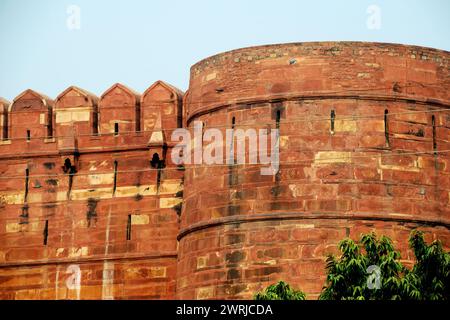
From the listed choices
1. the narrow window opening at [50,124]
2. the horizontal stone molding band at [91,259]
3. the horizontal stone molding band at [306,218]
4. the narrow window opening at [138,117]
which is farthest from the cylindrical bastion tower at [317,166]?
the narrow window opening at [50,124]

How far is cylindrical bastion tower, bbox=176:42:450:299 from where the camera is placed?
2644 centimetres

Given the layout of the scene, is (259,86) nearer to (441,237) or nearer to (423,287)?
(441,237)

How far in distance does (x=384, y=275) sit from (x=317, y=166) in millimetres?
4078

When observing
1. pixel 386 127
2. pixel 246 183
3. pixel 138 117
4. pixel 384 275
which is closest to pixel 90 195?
pixel 138 117

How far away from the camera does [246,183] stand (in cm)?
2691

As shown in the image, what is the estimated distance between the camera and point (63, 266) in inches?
1153

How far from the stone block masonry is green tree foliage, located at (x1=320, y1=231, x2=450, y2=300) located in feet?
9.44

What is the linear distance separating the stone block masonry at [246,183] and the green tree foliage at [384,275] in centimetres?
288

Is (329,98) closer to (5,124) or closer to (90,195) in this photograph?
(90,195)

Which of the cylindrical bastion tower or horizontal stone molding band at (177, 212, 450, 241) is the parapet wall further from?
horizontal stone molding band at (177, 212, 450, 241)

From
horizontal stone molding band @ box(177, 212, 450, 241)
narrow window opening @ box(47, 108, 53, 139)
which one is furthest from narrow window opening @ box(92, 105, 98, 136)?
horizontal stone molding band @ box(177, 212, 450, 241)

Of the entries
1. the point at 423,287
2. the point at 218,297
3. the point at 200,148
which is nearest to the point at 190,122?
the point at 200,148

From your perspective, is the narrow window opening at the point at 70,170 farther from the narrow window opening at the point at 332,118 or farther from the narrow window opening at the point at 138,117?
the narrow window opening at the point at 332,118

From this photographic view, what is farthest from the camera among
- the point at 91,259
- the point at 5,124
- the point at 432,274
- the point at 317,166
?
the point at 5,124
